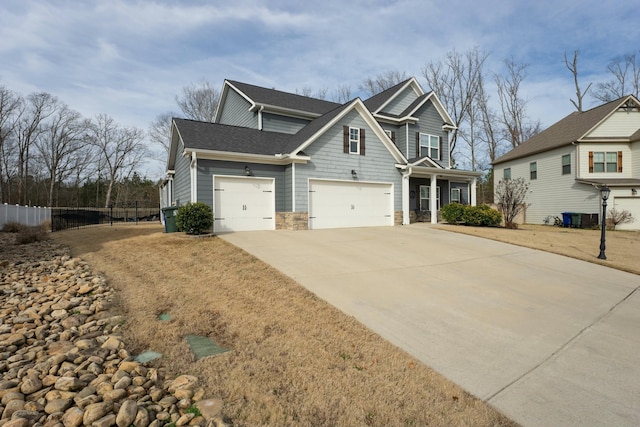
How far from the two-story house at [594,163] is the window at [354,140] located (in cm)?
1589

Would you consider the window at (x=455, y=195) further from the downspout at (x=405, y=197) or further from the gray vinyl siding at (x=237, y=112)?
the gray vinyl siding at (x=237, y=112)

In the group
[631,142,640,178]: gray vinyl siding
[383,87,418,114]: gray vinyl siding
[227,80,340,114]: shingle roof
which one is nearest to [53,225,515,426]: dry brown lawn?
[227,80,340,114]: shingle roof

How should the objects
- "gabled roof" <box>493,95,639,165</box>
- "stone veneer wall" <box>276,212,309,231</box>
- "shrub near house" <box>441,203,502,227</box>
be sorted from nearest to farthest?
1. "stone veneer wall" <box>276,212,309,231</box>
2. "shrub near house" <box>441,203,502,227</box>
3. "gabled roof" <box>493,95,639,165</box>

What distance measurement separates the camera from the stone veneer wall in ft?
41.1

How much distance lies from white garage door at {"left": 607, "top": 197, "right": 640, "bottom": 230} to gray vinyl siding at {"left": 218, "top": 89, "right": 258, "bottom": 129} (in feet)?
73.2

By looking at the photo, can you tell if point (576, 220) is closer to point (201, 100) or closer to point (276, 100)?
point (276, 100)

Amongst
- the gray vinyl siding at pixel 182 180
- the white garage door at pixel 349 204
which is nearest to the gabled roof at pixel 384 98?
the white garage door at pixel 349 204

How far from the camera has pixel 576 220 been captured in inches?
779

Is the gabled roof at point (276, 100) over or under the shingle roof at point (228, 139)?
over

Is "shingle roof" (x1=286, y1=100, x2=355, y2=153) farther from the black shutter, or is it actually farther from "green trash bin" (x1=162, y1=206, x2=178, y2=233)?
"green trash bin" (x1=162, y1=206, x2=178, y2=233)

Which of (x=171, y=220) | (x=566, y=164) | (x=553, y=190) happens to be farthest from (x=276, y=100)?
(x=553, y=190)

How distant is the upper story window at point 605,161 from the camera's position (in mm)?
20031

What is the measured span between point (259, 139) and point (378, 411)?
13.0 meters

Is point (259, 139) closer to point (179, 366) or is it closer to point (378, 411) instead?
point (179, 366)
